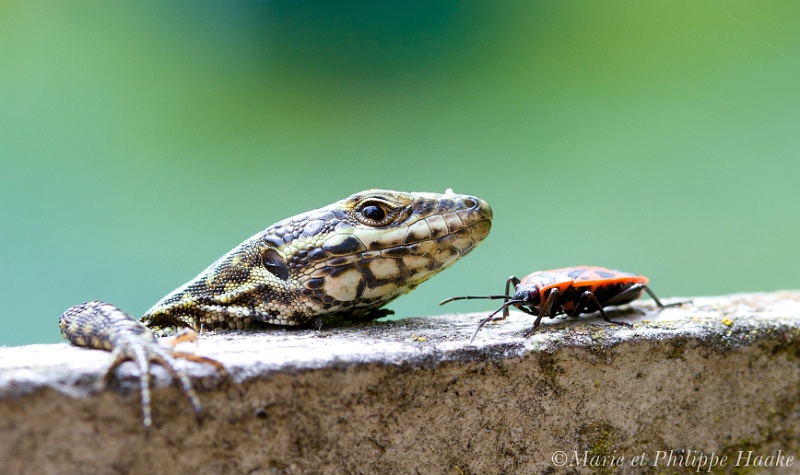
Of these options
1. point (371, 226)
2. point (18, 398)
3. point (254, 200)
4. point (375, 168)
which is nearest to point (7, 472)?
point (18, 398)

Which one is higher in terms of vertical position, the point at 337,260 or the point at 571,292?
the point at 337,260

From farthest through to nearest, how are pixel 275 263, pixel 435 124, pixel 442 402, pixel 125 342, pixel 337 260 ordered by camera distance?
1. pixel 435 124
2. pixel 275 263
3. pixel 337 260
4. pixel 442 402
5. pixel 125 342

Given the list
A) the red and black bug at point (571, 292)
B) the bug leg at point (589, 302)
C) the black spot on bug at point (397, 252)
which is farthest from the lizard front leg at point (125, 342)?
the bug leg at point (589, 302)

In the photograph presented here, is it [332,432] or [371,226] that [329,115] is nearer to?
[371,226]

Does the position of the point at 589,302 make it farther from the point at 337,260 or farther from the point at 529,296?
the point at 337,260

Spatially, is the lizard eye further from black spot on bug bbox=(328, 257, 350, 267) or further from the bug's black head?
the bug's black head

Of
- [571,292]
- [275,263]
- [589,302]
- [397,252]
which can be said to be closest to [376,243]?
[397,252]

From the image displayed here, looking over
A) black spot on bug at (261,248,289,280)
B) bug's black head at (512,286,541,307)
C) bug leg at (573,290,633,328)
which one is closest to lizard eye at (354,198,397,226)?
black spot on bug at (261,248,289,280)

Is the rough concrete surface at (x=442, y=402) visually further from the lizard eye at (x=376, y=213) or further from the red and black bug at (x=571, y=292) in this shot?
the lizard eye at (x=376, y=213)
